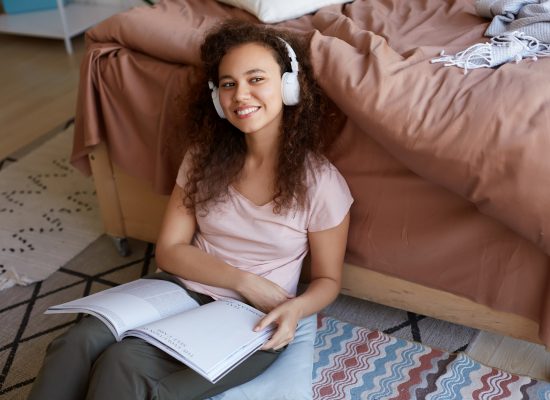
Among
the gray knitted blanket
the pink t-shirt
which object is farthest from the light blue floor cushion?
the gray knitted blanket

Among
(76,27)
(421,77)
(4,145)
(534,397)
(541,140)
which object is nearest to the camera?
(541,140)

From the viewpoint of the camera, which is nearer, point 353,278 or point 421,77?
point 421,77

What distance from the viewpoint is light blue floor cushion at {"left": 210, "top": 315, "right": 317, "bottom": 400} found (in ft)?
3.19

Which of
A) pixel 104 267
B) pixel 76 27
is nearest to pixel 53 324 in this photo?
pixel 104 267

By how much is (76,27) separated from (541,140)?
256 centimetres

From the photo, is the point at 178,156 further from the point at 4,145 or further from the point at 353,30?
the point at 4,145

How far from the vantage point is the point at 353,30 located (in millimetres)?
1217

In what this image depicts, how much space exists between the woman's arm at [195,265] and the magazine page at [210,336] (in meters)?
0.05

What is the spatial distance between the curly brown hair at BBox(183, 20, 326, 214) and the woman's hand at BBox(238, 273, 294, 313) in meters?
0.13

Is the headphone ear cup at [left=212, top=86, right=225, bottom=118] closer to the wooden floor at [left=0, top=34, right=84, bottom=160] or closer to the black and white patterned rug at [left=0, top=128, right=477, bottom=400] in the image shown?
the black and white patterned rug at [left=0, top=128, right=477, bottom=400]

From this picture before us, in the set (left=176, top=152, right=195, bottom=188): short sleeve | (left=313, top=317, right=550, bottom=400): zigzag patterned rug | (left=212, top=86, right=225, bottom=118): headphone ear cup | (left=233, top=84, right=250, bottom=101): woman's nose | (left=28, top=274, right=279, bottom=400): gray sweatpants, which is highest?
(left=233, top=84, right=250, bottom=101): woman's nose

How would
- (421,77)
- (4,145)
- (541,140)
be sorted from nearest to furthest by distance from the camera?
(541,140) → (421,77) → (4,145)

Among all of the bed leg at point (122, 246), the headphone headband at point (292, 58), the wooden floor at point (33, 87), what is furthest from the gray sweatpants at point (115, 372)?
the wooden floor at point (33, 87)

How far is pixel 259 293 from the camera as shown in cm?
108
